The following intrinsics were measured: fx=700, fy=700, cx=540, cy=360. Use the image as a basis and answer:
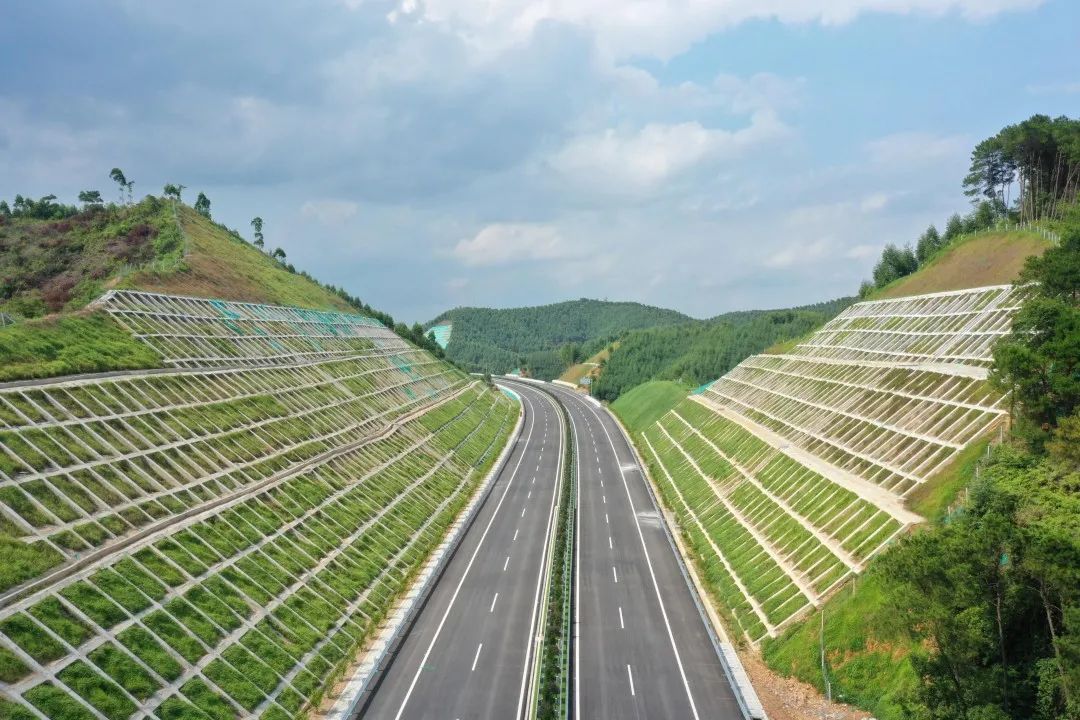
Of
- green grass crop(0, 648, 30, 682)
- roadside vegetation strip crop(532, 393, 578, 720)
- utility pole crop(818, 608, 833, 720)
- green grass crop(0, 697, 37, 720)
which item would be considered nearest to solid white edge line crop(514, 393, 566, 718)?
roadside vegetation strip crop(532, 393, 578, 720)

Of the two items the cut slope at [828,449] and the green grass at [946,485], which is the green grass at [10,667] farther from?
the green grass at [946,485]

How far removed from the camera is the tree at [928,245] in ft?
377

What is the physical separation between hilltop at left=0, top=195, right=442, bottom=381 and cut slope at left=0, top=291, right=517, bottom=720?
336 centimetres

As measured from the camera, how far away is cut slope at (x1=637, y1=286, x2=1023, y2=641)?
136ft

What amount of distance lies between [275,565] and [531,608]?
1518cm

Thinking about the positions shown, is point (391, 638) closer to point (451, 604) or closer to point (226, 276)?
point (451, 604)

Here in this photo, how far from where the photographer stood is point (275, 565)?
39.1 metres

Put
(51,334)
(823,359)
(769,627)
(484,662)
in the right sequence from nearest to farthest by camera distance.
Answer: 1. (484,662)
2. (769,627)
3. (51,334)
4. (823,359)

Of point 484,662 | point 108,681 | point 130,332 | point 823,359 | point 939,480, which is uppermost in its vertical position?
point 130,332

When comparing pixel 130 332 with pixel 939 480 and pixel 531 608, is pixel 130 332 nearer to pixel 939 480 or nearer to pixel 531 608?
pixel 531 608

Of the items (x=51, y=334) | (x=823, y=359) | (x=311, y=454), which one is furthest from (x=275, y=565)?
(x=823, y=359)

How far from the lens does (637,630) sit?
39.7 metres

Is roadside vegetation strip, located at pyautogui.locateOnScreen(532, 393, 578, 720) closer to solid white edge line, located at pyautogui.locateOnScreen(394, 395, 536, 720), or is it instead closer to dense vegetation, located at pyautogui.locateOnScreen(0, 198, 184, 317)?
solid white edge line, located at pyautogui.locateOnScreen(394, 395, 536, 720)

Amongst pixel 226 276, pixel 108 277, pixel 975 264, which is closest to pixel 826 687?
pixel 975 264
